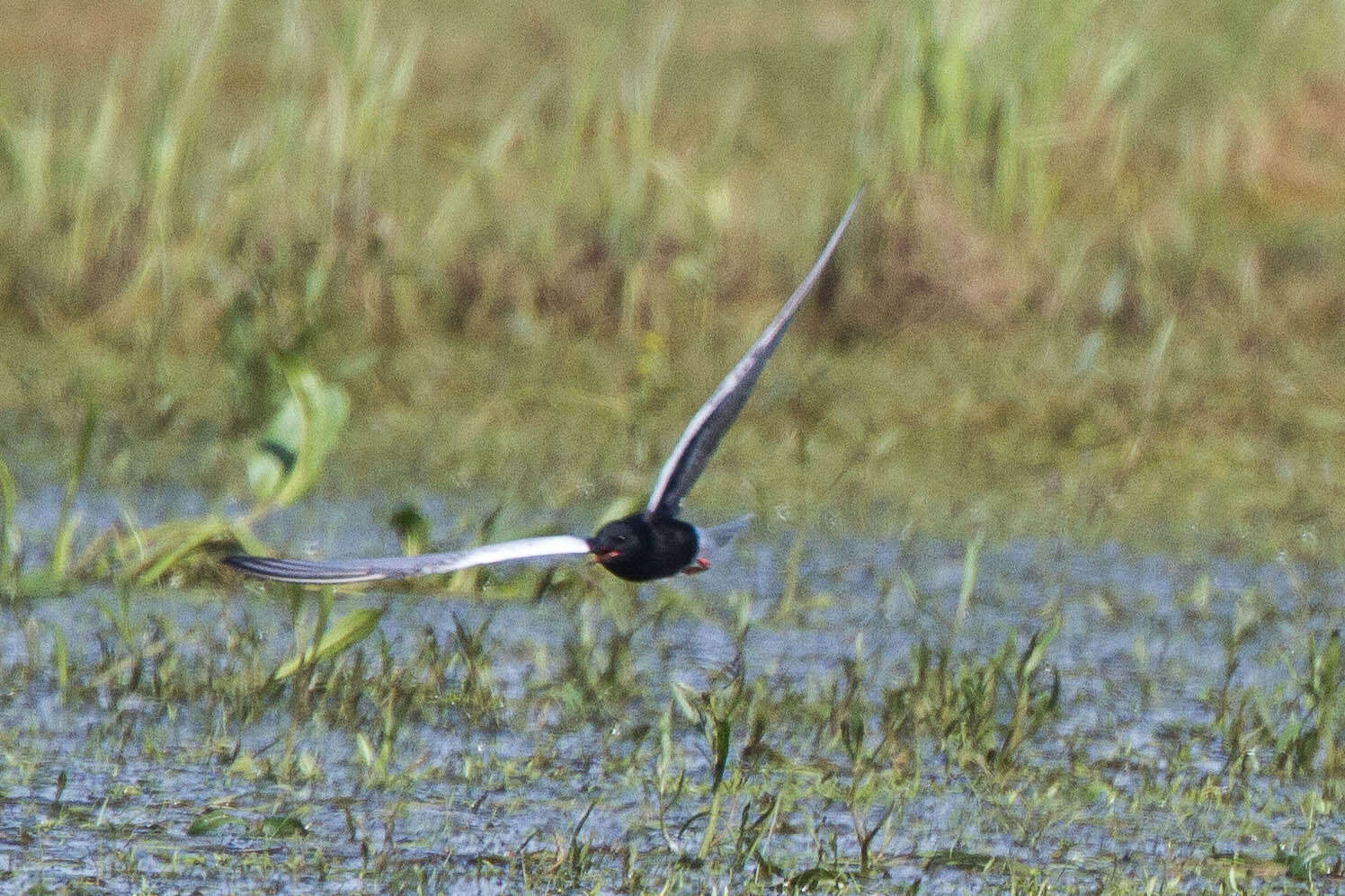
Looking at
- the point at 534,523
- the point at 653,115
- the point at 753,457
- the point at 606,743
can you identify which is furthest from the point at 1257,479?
the point at 653,115

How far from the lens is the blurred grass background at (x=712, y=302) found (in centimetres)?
618

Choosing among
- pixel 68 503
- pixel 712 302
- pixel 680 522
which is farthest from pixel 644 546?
pixel 712 302

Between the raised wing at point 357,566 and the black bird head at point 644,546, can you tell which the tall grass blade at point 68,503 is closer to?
the black bird head at point 644,546

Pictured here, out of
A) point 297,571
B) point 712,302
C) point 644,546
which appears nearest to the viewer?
point 297,571

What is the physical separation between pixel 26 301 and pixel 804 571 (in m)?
2.97

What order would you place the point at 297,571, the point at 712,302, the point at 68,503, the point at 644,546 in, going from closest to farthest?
the point at 297,571 → the point at 644,546 → the point at 68,503 → the point at 712,302

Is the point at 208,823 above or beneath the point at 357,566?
beneath

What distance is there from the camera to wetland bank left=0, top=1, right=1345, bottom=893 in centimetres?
367

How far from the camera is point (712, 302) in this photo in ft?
23.8

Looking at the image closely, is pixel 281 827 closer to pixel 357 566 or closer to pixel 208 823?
pixel 208 823

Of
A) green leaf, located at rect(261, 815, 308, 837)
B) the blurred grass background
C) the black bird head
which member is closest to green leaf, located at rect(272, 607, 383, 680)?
the black bird head

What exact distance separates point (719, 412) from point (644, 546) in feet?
0.81

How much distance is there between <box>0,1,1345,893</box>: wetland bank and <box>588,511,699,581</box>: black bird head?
0.76ft

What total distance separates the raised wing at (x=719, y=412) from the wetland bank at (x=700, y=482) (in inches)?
13.1
